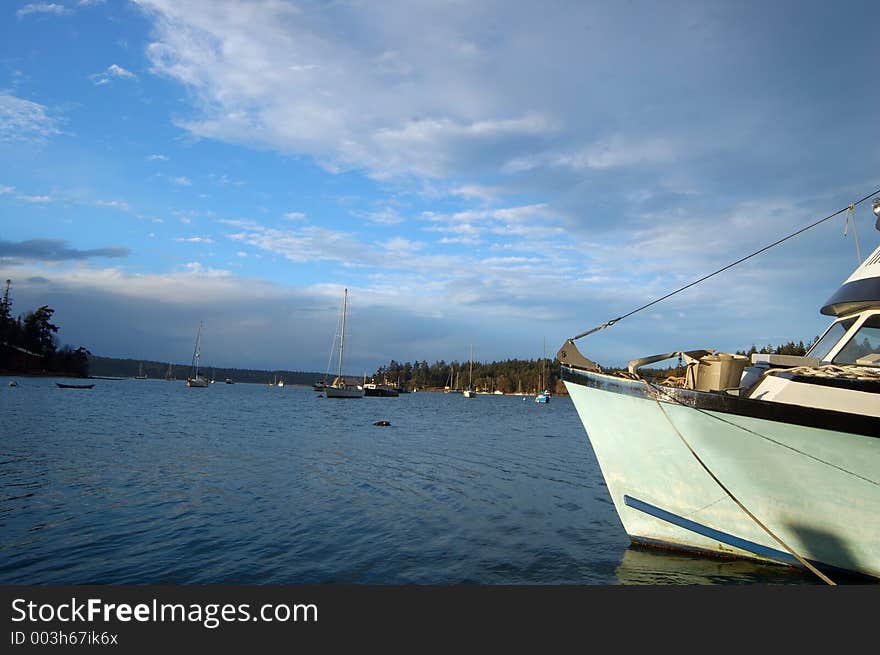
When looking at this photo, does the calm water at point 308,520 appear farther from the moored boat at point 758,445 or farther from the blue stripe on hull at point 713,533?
the moored boat at point 758,445

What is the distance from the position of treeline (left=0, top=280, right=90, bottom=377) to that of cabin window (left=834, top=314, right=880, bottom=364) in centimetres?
15048

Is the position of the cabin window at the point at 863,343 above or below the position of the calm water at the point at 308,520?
above

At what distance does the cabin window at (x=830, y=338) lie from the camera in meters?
9.03

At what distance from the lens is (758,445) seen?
772 centimetres

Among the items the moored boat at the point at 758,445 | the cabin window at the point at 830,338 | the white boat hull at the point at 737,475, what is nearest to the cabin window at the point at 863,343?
the moored boat at the point at 758,445

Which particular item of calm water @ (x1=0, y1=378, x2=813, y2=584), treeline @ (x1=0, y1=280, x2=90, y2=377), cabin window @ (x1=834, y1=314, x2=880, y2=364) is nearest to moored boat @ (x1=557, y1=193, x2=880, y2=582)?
cabin window @ (x1=834, y1=314, x2=880, y2=364)

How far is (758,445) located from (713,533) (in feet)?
6.86

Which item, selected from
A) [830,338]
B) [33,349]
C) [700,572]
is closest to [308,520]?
[700,572]

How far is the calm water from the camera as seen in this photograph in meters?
8.92

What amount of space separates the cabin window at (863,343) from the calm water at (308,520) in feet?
11.4

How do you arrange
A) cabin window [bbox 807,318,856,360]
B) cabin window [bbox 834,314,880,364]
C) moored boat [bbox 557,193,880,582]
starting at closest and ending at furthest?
moored boat [bbox 557,193,880,582]
cabin window [bbox 834,314,880,364]
cabin window [bbox 807,318,856,360]

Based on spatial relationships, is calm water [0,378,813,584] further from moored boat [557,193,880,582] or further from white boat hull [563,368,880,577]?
moored boat [557,193,880,582]

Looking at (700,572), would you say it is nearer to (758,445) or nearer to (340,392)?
(758,445)

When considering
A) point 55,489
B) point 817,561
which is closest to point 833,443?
point 817,561
